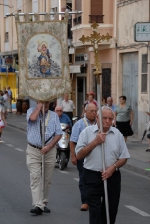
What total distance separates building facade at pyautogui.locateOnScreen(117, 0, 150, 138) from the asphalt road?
8.30 m

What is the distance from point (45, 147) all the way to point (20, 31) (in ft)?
6.09

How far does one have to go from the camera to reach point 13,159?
17984mm

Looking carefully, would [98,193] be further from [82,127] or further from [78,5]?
[78,5]

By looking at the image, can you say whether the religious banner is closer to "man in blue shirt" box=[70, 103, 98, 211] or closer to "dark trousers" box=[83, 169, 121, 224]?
"man in blue shirt" box=[70, 103, 98, 211]

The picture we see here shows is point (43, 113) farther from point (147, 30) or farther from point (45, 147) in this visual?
point (147, 30)

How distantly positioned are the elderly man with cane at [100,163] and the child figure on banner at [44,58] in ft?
10.3

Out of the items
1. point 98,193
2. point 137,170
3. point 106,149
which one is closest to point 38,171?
point 98,193

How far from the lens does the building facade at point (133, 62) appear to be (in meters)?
24.8

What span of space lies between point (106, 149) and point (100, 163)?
0.17m

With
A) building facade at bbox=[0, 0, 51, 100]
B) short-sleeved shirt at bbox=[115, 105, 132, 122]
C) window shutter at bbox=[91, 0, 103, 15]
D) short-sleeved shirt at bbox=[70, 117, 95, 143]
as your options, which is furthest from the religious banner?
building facade at bbox=[0, 0, 51, 100]

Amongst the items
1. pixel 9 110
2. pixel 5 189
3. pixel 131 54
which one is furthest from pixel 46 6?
pixel 5 189

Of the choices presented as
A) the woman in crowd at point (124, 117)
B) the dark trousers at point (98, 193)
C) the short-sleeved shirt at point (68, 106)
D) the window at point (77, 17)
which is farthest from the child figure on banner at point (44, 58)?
the window at point (77, 17)

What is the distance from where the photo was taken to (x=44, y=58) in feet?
35.0

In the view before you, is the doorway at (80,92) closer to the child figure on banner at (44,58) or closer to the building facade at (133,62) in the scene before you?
the building facade at (133,62)
